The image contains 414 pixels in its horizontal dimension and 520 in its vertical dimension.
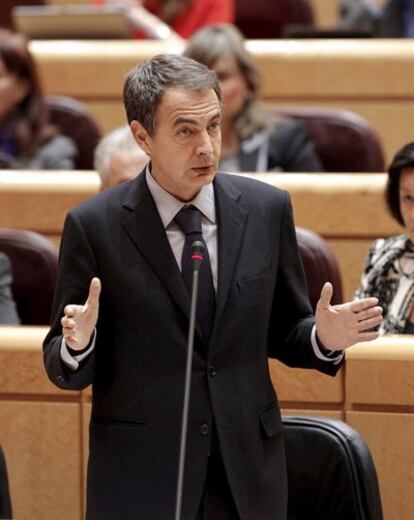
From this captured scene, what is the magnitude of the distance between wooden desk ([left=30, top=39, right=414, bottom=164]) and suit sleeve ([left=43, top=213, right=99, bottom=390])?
1.20 meters

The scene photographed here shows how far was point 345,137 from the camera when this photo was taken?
75.5 inches

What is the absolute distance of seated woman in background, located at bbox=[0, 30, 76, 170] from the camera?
1957 mm

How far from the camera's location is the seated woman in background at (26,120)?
1957 millimetres

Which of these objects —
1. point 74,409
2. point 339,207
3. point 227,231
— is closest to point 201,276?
point 227,231

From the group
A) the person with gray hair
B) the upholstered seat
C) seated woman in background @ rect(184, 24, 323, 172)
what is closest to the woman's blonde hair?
seated woman in background @ rect(184, 24, 323, 172)

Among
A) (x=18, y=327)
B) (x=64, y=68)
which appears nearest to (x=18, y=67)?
(x=64, y=68)

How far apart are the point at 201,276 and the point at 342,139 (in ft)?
3.33

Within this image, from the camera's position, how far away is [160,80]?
939 millimetres

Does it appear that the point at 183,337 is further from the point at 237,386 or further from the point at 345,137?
the point at 345,137

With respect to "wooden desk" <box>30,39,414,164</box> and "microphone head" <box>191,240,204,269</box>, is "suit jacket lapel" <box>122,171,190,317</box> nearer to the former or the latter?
"microphone head" <box>191,240,204,269</box>

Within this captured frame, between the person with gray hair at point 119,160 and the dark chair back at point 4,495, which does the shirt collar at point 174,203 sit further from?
the person with gray hair at point 119,160

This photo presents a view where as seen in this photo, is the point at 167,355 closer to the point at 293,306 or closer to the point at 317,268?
the point at 293,306

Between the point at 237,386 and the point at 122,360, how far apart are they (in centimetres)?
8

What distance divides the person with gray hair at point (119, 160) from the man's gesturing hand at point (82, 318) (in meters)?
0.63
